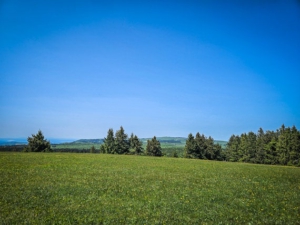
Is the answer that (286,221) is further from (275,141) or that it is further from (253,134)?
(253,134)

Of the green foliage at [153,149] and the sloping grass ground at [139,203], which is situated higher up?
the sloping grass ground at [139,203]

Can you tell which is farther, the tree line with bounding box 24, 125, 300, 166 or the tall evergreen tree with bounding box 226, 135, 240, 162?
the tall evergreen tree with bounding box 226, 135, 240, 162

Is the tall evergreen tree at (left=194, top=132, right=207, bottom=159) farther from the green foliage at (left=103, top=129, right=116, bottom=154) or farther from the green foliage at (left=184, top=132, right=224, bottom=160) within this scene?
the green foliage at (left=103, top=129, right=116, bottom=154)

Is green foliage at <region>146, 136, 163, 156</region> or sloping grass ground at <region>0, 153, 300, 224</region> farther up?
sloping grass ground at <region>0, 153, 300, 224</region>

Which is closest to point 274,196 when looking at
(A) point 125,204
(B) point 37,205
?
(A) point 125,204

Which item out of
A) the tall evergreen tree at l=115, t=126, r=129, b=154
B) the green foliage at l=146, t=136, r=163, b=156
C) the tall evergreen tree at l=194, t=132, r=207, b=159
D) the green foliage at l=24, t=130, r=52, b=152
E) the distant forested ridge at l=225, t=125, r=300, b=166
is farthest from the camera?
the green foliage at l=146, t=136, r=163, b=156

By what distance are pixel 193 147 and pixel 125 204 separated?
250 ft

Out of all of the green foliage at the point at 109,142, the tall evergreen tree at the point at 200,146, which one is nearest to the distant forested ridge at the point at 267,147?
the tall evergreen tree at the point at 200,146

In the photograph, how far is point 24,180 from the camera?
18.9 metres

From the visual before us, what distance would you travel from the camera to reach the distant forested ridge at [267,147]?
233 feet

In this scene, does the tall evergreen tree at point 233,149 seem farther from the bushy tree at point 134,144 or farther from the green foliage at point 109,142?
the green foliage at point 109,142

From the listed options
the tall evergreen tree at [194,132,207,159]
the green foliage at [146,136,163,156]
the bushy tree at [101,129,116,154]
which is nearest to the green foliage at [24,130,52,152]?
the bushy tree at [101,129,116,154]

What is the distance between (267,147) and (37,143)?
93183 millimetres

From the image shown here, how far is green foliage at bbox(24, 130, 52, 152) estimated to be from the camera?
67.7m
